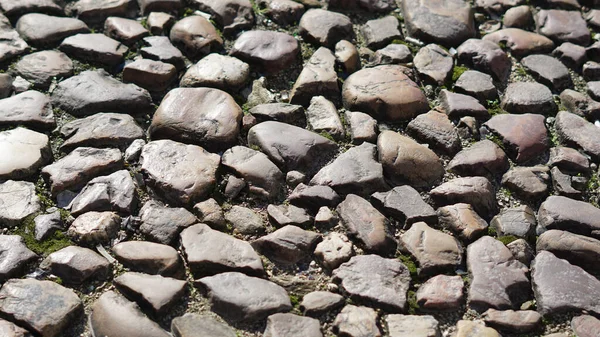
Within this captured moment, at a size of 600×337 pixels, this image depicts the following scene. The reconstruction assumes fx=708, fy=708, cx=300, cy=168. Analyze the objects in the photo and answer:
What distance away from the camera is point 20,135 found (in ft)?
9.51

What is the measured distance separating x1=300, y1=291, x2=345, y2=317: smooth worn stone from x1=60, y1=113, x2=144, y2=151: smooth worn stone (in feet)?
3.53

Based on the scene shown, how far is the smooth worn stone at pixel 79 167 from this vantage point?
2.72 metres

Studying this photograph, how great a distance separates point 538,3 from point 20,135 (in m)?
2.80

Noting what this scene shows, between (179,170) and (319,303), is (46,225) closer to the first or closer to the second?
(179,170)

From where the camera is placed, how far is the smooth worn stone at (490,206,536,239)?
265 cm

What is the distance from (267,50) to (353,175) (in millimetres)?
910

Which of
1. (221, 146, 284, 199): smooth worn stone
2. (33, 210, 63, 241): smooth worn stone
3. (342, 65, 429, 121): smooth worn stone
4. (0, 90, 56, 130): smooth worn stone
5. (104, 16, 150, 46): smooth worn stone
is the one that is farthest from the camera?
(104, 16, 150, 46): smooth worn stone

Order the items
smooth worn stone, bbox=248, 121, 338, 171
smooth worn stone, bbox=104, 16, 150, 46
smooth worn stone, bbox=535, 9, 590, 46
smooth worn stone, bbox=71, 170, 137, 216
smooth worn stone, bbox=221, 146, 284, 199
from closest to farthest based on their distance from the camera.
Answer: smooth worn stone, bbox=71, 170, 137, 216 < smooth worn stone, bbox=221, 146, 284, 199 < smooth worn stone, bbox=248, 121, 338, 171 < smooth worn stone, bbox=104, 16, 150, 46 < smooth worn stone, bbox=535, 9, 590, 46

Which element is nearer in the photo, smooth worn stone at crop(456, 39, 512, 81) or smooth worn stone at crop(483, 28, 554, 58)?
smooth worn stone at crop(456, 39, 512, 81)

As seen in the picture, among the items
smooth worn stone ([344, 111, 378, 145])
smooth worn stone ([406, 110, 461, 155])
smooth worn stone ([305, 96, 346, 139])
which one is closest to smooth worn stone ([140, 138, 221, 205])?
smooth worn stone ([305, 96, 346, 139])

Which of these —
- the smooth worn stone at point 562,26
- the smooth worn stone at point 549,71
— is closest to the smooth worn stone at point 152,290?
the smooth worn stone at point 549,71

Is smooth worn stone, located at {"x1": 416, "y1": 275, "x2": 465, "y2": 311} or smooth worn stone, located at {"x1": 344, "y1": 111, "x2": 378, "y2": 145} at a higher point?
smooth worn stone, located at {"x1": 344, "y1": 111, "x2": 378, "y2": 145}

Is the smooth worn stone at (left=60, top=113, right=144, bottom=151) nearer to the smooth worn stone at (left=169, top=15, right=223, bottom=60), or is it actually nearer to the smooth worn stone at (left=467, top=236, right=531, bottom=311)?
the smooth worn stone at (left=169, top=15, right=223, bottom=60)

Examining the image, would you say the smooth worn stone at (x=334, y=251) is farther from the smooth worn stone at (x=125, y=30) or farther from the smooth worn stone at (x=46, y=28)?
the smooth worn stone at (x=46, y=28)
